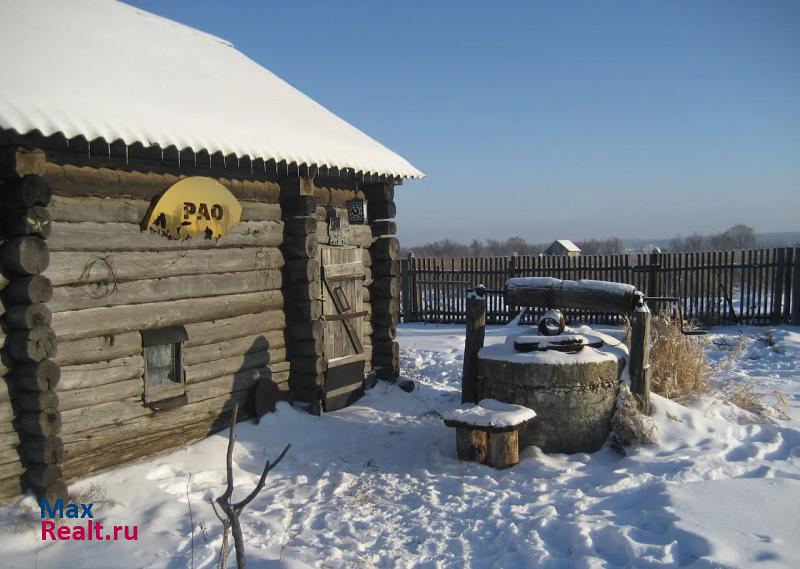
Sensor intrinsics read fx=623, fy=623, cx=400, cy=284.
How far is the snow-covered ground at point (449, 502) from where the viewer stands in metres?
4.06

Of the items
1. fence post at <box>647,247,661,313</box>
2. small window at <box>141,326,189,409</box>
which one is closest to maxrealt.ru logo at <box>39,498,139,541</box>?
small window at <box>141,326,189,409</box>

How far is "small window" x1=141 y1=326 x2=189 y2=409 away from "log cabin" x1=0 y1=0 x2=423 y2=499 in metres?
0.02

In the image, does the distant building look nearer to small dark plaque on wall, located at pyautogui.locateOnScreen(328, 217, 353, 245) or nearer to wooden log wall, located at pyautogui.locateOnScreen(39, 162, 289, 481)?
small dark plaque on wall, located at pyautogui.locateOnScreen(328, 217, 353, 245)

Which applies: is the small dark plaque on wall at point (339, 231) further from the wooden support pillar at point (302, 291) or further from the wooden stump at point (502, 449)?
the wooden stump at point (502, 449)

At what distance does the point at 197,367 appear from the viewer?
6.45 metres

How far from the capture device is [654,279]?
1477 centimetres


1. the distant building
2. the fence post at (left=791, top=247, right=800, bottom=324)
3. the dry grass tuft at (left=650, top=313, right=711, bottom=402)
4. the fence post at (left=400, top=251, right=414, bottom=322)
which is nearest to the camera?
the dry grass tuft at (left=650, top=313, right=711, bottom=402)

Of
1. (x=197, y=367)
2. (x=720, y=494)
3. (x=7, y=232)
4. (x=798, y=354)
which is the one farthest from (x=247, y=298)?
(x=798, y=354)

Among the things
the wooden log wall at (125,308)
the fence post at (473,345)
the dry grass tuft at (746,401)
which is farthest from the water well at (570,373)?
the wooden log wall at (125,308)

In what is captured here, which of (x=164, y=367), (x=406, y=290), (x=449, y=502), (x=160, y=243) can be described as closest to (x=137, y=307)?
(x=160, y=243)

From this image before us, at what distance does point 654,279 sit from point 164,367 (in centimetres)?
1201

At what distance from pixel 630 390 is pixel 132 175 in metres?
5.27

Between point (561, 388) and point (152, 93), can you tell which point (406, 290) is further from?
point (152, 93)

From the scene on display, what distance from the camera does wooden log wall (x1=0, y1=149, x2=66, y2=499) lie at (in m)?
4.68
